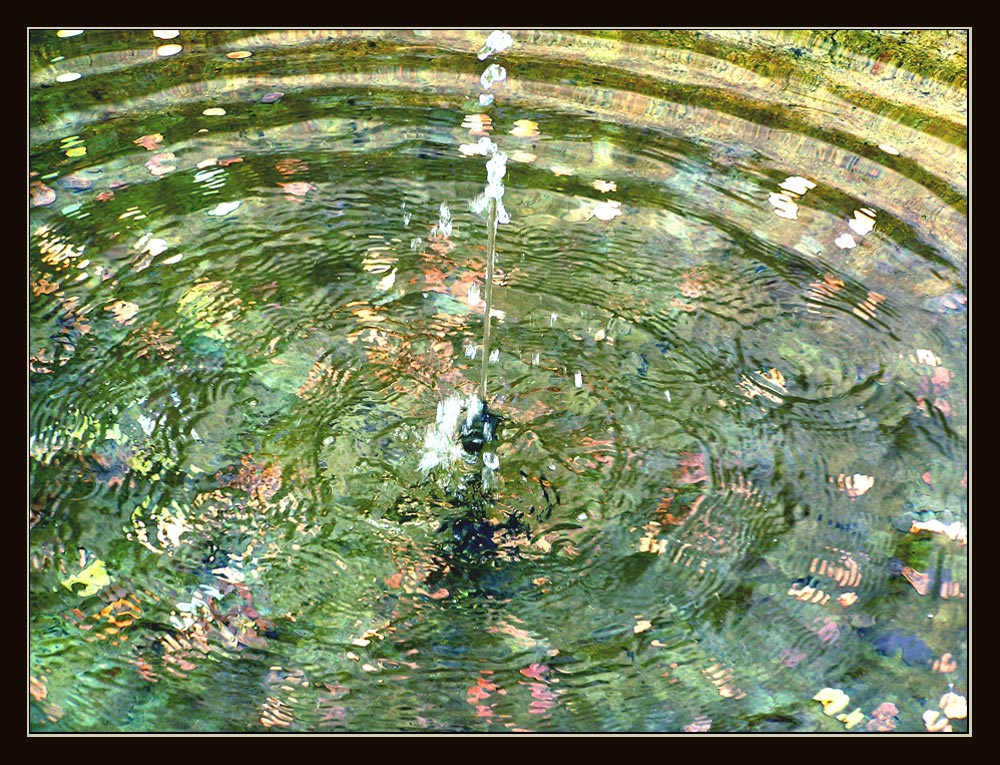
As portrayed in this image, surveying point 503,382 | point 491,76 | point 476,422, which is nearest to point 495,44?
point 491,76

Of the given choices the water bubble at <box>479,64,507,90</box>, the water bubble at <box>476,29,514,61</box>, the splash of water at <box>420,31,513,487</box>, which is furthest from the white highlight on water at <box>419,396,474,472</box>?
the water bubble at <box>476,29,514,61</box>

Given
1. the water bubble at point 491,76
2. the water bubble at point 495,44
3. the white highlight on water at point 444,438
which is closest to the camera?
the white highlight on water at point 444,438

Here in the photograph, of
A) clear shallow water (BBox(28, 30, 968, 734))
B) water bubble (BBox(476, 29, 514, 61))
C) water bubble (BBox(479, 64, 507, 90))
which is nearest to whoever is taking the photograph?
clear shallow water (BBox(28, 30, 968, 734))

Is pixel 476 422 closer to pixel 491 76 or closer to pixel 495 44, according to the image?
pixel 491 76

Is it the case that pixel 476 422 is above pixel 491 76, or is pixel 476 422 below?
below

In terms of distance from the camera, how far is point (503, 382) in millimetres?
3551

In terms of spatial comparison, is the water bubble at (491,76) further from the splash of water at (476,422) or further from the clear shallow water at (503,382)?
the splash of water at (476,422)

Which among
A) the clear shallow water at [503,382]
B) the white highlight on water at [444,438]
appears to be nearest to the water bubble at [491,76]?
the clear shallow water at [503,382]

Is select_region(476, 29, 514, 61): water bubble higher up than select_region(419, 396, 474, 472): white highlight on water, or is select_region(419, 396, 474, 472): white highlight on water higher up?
select_region(476, 29, 514, 61): water bubble

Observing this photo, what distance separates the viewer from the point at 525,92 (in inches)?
178

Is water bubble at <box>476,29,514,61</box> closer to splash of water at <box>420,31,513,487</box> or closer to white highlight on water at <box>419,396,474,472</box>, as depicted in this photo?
splash of water at <box>420,31,513,487</box>

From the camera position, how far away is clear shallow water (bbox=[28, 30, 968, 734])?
3.02m

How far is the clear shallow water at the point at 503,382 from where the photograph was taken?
302 cm

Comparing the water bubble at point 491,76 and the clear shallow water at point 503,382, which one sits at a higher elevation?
the water bubble at point 491,76
